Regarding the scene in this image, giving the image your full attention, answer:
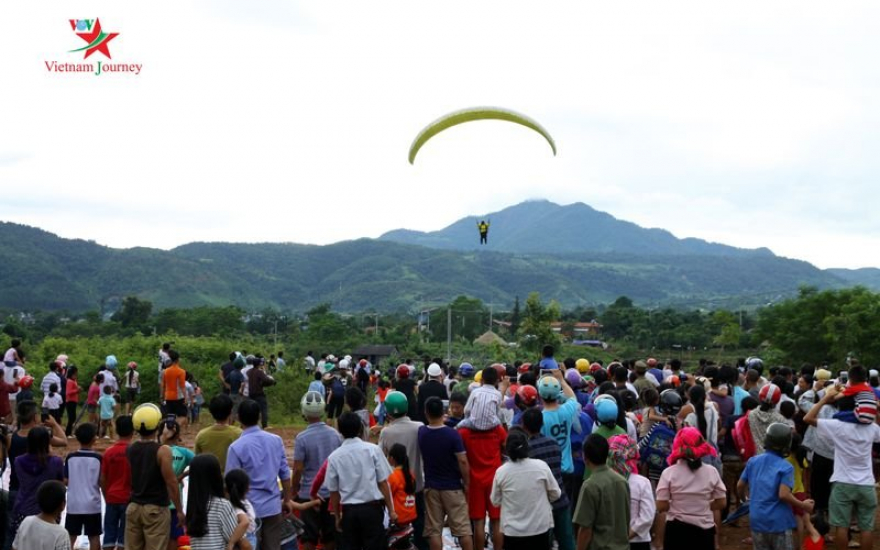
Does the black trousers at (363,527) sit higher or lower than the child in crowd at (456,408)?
lower

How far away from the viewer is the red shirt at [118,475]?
6797 mm

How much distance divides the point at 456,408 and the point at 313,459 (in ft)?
6.10

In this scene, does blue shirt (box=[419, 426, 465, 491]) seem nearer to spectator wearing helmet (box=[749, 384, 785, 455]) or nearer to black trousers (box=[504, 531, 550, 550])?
black trousers (box=[504, 531, 550, 550])

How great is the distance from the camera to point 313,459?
684 cm

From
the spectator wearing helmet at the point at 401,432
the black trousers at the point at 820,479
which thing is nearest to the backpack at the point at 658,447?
the spectator wearing helmet at the point at 401,432

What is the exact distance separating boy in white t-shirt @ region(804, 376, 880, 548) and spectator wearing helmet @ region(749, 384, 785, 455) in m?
0.92

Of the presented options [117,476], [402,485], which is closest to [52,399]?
[117,476]

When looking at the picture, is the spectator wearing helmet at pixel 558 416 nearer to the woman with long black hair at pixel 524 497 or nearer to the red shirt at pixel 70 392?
the woman with long black hair at pixel 524 497

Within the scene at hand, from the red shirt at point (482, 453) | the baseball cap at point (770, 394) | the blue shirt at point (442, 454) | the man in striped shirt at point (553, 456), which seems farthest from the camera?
the baseball cap at point (770, 394)

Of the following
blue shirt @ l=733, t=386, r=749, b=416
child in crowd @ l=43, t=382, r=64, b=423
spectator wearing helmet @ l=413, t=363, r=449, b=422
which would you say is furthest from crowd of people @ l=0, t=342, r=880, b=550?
child in crowd @ l=43, t=382, r=64, b=423

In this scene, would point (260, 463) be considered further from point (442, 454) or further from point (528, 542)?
point (528, 542)

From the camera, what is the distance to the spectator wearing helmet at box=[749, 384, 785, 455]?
8383mm

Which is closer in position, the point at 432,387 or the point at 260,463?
the point at 260,463

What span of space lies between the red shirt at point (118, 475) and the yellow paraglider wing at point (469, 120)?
443 inches
